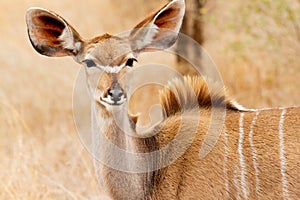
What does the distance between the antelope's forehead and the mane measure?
37 cm

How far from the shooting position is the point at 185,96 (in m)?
3.28

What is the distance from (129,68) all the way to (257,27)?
2834 mm

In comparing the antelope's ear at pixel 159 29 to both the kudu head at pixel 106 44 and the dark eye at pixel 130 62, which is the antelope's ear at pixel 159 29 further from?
the dark eye at pixel 130 62

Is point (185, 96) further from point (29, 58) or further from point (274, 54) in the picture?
point (29, 58)

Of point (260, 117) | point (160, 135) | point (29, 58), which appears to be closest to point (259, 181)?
point (260, 117)

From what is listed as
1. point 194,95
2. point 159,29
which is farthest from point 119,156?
point 159,29

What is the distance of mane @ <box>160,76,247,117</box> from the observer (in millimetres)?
3246

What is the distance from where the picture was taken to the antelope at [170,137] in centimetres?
295

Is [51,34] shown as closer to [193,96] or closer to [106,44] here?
[106,44]

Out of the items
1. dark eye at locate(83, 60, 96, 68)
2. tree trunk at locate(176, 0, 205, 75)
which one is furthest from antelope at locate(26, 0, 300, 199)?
tree trunk at locate(176, 0, 205, 75)

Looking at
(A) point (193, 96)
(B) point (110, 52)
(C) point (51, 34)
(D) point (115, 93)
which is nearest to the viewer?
(D) point (115, 93)

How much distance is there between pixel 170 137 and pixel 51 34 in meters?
0.75

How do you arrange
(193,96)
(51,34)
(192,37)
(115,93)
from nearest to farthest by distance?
(115,93) < (51,34) < (193,96) < (192,37)

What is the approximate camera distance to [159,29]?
3.22m
